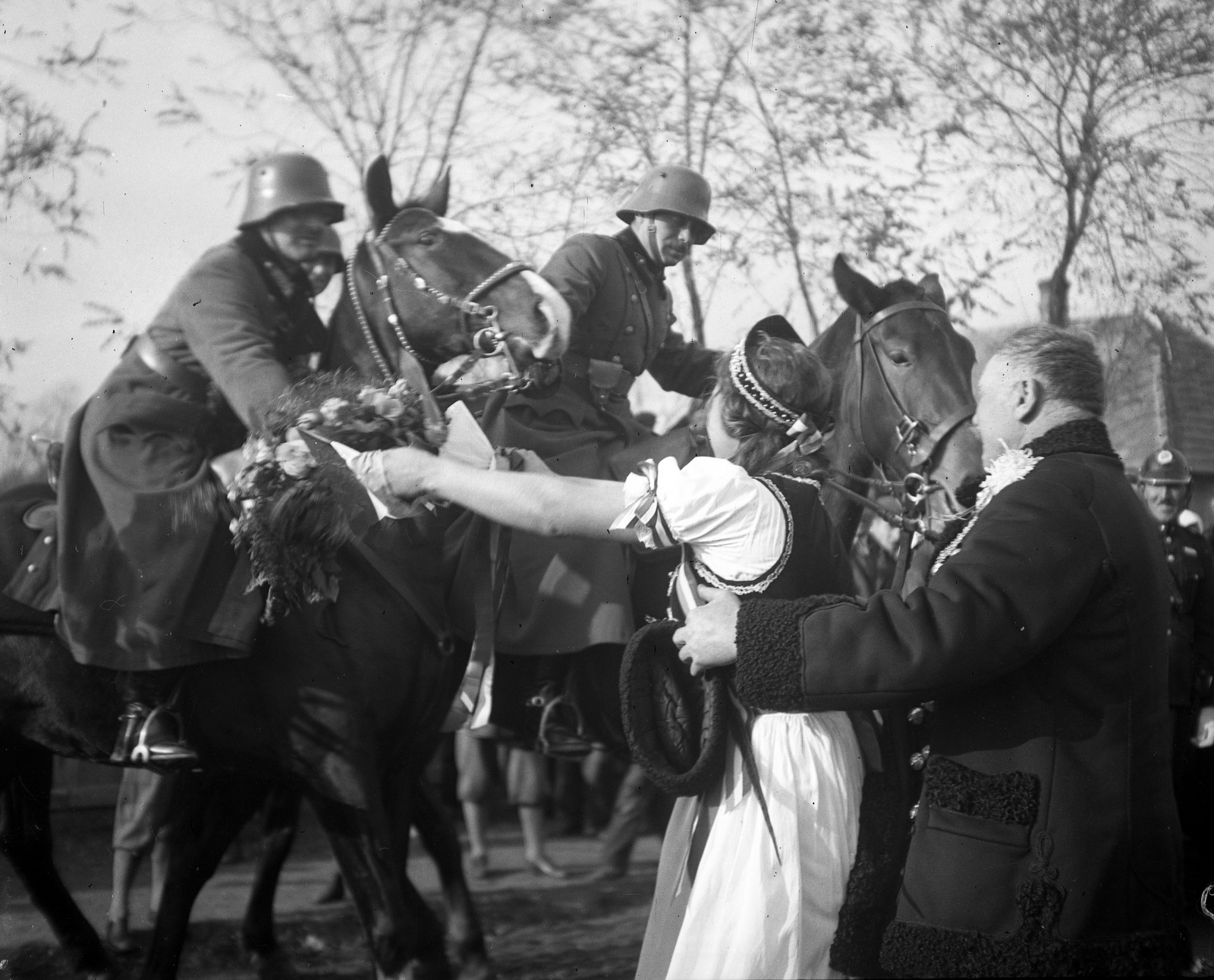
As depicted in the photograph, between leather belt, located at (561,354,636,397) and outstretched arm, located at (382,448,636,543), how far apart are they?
1325mm

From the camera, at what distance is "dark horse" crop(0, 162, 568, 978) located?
12.3 feet

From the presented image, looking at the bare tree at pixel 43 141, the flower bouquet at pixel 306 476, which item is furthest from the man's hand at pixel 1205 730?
the bare tree at pixel 43 141

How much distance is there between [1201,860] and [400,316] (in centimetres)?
341

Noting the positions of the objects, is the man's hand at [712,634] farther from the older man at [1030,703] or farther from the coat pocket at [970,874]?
the coat pocket at [970,874]

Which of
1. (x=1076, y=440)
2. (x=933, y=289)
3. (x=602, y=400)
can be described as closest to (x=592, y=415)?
(x=602, y=400)

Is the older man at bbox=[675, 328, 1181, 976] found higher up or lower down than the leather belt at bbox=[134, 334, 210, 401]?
lower down

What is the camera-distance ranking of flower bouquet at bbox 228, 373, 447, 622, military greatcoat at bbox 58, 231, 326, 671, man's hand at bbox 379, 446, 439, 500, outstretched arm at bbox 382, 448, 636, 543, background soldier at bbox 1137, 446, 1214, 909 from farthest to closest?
background soldier at bbox 1137, 446, 1214, 909
military greatcoat at bbox 58, 231, 326, 671
flower bouquet at bbox 228, 373, 447, 622
man's hand at bbox 379, 446, 439, 500
outstretched arm at bbox 382, 448, 636, 543

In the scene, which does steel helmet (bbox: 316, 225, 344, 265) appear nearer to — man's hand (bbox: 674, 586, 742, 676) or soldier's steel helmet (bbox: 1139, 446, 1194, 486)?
man's hand (bbox: 674, 586, 742, 676)

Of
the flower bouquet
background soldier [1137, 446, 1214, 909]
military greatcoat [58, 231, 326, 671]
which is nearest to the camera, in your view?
the flower bouquet

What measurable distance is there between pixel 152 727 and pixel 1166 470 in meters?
3.67

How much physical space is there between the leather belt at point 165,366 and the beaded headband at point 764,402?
5.87ft

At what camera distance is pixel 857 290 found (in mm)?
4277

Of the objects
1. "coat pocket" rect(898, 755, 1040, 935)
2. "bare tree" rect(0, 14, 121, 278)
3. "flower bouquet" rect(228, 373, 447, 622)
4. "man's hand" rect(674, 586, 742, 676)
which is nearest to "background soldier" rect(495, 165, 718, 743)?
"flower bouquet" rect(228, 373, 447, 622)

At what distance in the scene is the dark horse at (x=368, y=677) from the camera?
374cm
